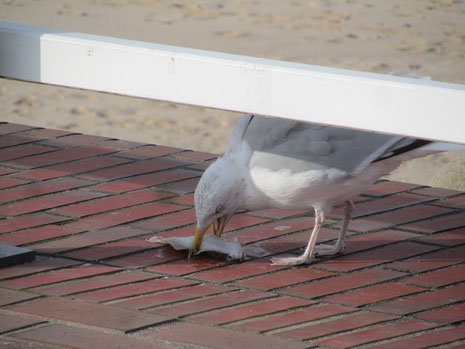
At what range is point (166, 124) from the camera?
827 cm

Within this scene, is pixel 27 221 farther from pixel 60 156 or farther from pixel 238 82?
pixel 238 82

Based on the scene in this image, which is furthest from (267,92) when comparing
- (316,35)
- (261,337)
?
(316,35)

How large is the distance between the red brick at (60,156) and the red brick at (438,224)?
1.66m

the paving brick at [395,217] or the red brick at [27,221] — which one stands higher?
the paving brick at [395,217]

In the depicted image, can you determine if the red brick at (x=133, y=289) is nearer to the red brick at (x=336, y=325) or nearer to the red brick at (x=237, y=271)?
the red brick at (x=237, y=271)

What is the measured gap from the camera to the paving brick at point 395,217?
13.5ft

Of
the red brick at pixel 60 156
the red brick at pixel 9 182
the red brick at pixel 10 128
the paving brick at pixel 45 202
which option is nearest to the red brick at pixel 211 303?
the paving brick at pixel 45 202

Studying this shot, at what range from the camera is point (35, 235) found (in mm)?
3826

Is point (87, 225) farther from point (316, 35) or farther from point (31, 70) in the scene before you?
point (316, 35)

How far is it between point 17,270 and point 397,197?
184 cm

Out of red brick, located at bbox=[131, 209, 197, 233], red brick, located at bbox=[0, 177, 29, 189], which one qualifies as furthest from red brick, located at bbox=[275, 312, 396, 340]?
red brick, located at bbox=[0, 177, 29, 189]

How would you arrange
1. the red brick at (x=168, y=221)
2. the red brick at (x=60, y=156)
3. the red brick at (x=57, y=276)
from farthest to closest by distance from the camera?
1. the red brick at (x=60, y=156)
2. the red brick at (x=168, y=221)
3. the red brick at (x=57, y=276)

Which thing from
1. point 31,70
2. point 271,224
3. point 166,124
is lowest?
point 166,124

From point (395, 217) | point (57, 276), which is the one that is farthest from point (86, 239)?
point (395, 217)
